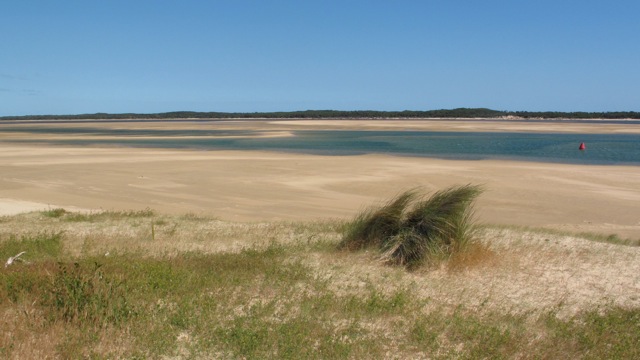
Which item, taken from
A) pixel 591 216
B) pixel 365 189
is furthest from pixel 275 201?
pixel 591 216

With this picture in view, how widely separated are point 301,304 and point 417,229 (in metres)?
2.84

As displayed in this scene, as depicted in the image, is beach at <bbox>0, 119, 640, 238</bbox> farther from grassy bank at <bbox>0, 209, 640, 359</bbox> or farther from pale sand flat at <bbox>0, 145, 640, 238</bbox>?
grassy bank at <bbox>0, 209, 640, 359</bbox>

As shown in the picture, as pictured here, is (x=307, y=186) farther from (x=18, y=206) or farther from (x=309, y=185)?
(x=18, y=206)

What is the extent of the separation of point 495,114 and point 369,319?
16097cm

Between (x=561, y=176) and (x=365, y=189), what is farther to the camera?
(x=561, y=176)

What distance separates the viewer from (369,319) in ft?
20.7

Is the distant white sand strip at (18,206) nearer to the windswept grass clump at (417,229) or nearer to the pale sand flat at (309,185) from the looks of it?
the pale sand flat at (309,185)

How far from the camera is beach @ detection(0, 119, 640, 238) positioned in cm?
1677

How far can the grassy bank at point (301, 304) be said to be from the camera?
5.50 meters

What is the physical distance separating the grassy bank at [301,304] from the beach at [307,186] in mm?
6528

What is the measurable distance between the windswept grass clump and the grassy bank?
0.23 m

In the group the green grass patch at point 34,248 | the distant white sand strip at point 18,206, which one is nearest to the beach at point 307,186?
the distant white sand strip at point 18,206

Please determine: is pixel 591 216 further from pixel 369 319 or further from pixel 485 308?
pixel 369 319

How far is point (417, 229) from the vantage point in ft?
29.1
